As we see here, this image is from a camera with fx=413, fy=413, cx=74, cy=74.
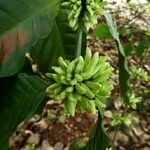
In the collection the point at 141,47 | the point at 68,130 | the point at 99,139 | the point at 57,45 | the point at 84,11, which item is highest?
the point at 84,11

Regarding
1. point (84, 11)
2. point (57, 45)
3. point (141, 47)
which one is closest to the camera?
point (84, 11)

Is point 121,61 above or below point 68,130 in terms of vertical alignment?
above

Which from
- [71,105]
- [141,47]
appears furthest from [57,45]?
[141,47]

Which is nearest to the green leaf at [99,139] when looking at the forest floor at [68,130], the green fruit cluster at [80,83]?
the green fruit cluster at [80,83]

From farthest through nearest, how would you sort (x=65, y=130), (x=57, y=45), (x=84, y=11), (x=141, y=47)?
(x=65, y=130), (x=141, y=47), (x=57, y=45), (x=84, y=11)

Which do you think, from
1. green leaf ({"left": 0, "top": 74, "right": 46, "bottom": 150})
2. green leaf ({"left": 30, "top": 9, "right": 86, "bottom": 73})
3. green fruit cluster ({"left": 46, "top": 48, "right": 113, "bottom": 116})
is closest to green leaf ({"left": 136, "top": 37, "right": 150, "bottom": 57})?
green leaf ({"left": 30, "top": 9, "right": 86, "bottom": 73})

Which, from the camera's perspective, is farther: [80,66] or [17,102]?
[17,102]

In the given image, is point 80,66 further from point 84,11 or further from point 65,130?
point 65,130

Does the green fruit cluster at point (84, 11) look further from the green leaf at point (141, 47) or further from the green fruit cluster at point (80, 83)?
the green leaf at point (141, 47)
